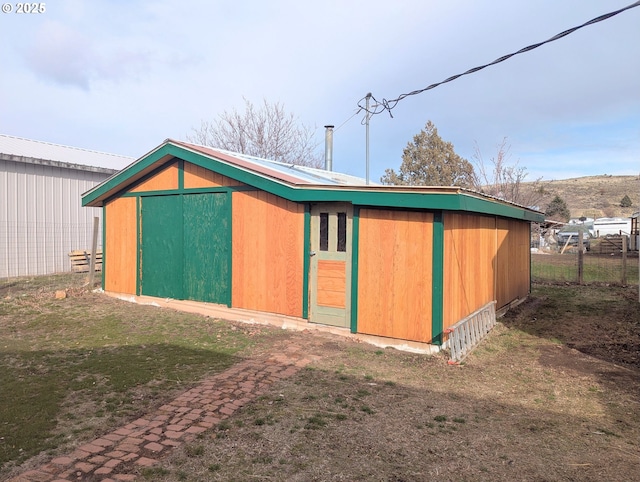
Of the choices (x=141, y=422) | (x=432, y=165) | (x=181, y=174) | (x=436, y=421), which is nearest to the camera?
(x=141, y=422)

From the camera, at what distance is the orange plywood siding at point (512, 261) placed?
31.2 feet

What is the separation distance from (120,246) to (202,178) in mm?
3043

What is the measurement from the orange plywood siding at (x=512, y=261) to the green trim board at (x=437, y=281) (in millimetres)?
3615

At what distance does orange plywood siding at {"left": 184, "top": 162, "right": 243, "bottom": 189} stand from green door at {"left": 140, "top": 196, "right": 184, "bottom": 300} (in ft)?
1.58

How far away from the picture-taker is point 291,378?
17.1 ft

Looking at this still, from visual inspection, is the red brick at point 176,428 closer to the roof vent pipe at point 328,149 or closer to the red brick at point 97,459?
Result: the red brick at point 97,459

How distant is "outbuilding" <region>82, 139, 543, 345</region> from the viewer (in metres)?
6.39

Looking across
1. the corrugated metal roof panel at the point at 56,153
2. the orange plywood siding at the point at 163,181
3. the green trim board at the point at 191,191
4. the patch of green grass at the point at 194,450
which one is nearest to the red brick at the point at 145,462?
the patch of green grass at the point at 194,450

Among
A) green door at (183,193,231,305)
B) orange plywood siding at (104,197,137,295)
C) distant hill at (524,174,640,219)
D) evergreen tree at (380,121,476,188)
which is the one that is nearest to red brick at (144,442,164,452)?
green door at (183,193,231,305)

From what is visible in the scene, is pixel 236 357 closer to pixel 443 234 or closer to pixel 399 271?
pixel 399 271

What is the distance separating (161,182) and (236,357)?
487cm

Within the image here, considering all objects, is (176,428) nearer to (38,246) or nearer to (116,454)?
(116,454)

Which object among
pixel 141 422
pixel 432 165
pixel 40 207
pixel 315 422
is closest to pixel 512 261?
pixel 315 422

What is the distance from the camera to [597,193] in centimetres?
6397
